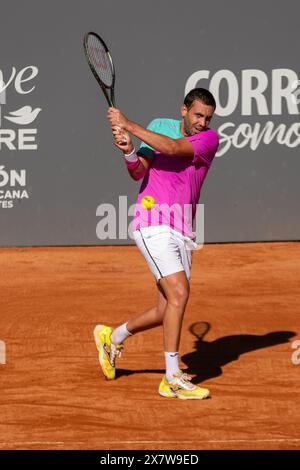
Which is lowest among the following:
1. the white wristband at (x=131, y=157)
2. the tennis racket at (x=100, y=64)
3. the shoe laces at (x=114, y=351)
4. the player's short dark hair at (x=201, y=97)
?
the shoe laces at (x=114, y=351)

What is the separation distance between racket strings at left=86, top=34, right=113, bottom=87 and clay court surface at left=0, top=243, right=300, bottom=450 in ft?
5.95

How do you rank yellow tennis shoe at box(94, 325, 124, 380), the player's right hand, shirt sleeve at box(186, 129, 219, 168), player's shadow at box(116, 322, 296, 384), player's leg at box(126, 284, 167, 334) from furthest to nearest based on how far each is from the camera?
player's shadow at box(116, 322, 296, 384) → yellow tennis shoe at box(94, 325, 124, 380) → player's leg at box(126, 284, 167, 334) → shirt sleeve at box(186, 129, 219, 168) → the player's right hand

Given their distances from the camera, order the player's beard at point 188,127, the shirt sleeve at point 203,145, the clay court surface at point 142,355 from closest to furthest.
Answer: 1. the clay court surface at point 142,355
2. the shirt sleeve at point 203,145
3. the player's beard at point 188,127

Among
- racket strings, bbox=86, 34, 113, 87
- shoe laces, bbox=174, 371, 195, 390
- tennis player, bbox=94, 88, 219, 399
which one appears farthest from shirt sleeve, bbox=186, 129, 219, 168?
shoe laces, bbox=174, 371, 195, 390

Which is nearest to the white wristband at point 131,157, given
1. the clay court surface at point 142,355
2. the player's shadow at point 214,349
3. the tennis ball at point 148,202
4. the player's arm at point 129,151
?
the player's arm at point 129,151

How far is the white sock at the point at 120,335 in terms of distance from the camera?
18.8 feet

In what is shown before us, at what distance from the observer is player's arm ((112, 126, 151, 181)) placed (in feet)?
16.4

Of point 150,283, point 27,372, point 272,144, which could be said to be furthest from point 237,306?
point 272,144

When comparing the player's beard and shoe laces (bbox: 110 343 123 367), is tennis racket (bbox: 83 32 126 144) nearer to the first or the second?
the player's beard

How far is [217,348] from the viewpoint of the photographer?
263 inches

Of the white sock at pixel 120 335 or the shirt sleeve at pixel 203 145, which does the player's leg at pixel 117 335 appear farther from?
the shirt sleeve at pixel 203 145

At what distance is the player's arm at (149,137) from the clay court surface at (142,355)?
139 cm

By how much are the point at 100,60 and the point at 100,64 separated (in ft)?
0.18

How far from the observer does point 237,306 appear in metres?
8.13
